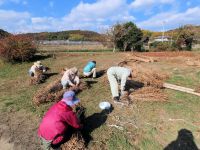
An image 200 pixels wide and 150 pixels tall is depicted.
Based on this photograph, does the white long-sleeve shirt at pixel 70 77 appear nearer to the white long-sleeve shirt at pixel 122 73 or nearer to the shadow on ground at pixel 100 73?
the white long-sleeve shirt at pixel 122 73

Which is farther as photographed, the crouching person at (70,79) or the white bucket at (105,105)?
the crouching person at (70,79)

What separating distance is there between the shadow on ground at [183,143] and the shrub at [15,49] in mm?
11769

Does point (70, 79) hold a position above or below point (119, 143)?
above

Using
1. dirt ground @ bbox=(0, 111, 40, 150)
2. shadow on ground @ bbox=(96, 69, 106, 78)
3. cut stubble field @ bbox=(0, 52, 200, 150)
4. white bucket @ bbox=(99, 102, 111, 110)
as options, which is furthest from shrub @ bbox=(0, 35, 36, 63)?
white bucket @ bbox=(99, 102, 111, 110)

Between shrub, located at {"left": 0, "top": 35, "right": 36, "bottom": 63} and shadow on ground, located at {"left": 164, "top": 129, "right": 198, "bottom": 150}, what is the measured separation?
1177 centimetres

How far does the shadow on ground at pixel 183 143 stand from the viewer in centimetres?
641

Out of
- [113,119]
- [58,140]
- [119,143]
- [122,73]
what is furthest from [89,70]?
[58,140]

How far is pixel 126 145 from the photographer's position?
239 inches

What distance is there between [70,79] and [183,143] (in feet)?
13.1

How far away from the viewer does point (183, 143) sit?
6.57 metres

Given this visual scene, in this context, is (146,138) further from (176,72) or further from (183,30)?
(183,30)

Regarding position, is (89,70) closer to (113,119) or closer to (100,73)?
(100,73)

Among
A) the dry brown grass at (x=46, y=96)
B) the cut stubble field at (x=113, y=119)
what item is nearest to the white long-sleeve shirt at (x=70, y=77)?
the dry brown grass at (x=46, y=96)

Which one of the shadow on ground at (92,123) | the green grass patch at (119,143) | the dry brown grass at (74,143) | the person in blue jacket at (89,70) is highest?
the person in blue jacket at (89,70)
